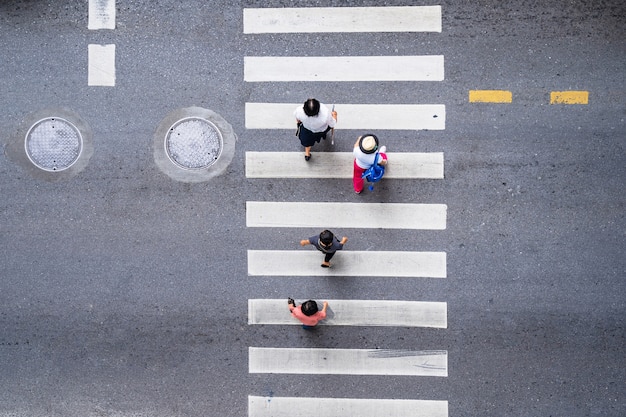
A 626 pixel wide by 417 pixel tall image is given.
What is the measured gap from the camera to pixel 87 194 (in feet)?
27.2

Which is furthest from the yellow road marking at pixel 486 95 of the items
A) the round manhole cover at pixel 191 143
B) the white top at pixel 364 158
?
the round manhole cover at pixel 191 143

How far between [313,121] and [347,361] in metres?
3.65

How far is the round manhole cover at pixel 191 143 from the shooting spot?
8.23 m

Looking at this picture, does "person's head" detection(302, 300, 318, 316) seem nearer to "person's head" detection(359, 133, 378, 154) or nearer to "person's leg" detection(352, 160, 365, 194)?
"person's leg" detection(352, 160, 365, 194)

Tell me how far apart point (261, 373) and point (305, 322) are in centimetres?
121

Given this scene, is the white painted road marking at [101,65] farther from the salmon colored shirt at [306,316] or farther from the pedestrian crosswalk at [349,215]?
the salmon colored shirt at [306,316]

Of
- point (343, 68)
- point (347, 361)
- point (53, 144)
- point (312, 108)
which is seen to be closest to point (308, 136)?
point (312, 108)

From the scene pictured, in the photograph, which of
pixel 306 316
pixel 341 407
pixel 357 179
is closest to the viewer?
pixel 306 316

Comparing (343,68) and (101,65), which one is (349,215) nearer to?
(343,68)

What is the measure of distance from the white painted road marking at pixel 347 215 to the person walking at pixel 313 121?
0.99 meters

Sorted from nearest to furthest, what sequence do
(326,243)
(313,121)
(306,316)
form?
1. (313,121)
2. (326,243)
3. (306,316)

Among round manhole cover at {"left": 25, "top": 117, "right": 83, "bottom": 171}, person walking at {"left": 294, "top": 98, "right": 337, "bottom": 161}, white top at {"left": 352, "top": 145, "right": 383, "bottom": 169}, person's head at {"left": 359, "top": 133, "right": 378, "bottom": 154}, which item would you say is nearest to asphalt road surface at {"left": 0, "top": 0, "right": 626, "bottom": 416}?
round manhole cover at {"left": 25, "top": 117, "right": 83, "bottom": 171}

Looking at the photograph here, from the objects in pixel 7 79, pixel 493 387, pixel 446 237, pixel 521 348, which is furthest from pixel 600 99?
pixel 7 79

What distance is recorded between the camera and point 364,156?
7.19 metres
